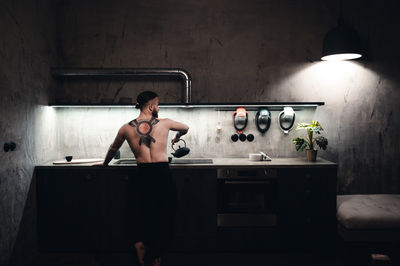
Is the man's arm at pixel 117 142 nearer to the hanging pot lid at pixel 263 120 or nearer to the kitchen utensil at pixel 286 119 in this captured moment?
the hanging pot lid at pixel 263 120

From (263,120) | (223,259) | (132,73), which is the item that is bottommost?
(223,259)

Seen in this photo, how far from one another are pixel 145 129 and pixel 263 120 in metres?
1.65

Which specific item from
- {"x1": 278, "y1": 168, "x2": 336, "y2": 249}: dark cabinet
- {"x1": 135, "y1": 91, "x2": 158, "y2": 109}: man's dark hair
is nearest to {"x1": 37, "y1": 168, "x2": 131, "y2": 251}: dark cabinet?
{"x1": 135, "y1": 91, "x2": 158, "y2": 109}: man's dark hair

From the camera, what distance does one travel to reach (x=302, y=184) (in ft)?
9.79

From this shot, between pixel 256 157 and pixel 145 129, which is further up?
pixel 145 129

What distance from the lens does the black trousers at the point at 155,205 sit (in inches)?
98.0

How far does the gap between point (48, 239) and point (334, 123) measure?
12.2 feet

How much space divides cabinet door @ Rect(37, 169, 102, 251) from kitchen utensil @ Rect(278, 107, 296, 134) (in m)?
2.33

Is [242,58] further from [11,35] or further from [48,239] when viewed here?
[48,239]

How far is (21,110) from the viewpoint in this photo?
2764mm

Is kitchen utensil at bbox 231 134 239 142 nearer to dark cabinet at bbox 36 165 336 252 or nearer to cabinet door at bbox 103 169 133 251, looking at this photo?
dark cabinet at bbox 36 165 336 252

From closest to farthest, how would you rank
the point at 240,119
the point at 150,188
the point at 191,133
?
the point at 150,188 → the point at 240,119 → the point at 191,133

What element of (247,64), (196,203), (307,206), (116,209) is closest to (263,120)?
(247,64)

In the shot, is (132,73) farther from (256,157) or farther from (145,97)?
(256,157)
